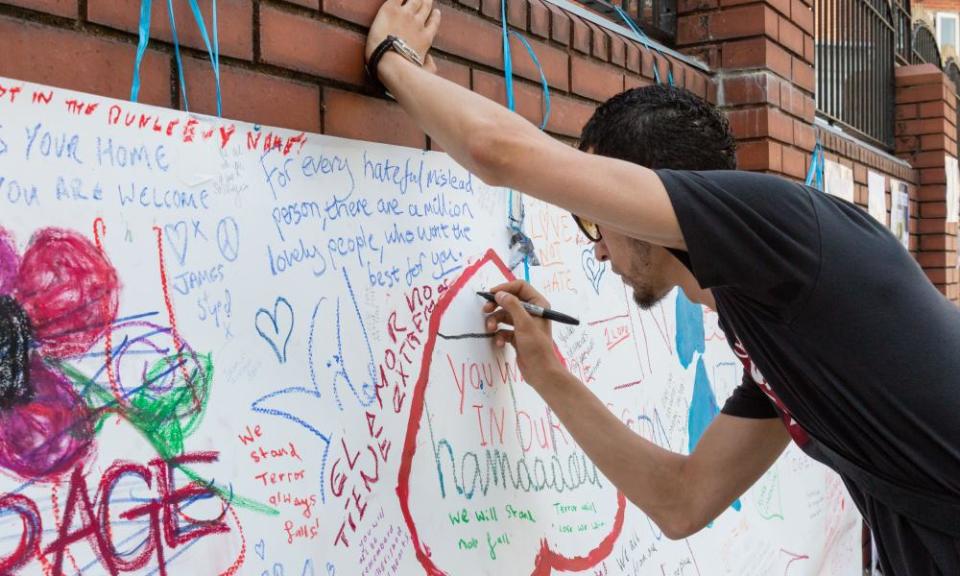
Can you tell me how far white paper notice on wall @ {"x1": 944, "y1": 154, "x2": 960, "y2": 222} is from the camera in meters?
5.86

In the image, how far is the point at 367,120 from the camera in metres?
1.67

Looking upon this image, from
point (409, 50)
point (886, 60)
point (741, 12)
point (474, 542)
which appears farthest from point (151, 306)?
point (886, 60)

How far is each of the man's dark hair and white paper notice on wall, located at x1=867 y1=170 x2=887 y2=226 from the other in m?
3.24

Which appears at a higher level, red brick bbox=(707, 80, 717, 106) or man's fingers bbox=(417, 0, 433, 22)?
red brick bbox=(707, 80, 717, 106)

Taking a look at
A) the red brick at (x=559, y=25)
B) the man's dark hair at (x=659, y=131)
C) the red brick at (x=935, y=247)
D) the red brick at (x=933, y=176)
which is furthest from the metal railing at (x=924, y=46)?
the man's dark hair at (x=659, y=131)

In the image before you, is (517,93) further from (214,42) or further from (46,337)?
(46,337)

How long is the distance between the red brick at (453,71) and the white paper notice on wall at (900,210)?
3894 millimetres

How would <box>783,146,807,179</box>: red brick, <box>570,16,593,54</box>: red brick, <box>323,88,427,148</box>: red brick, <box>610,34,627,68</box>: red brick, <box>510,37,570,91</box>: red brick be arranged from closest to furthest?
<box>323,88,427,148</box>: red brick → <box>510,37,570,91</box>: red brick → <box>570,16,593,54</box>: red brick → <box>610,34,627,68</box>: red brick → <box>783,146,807,179</box>: red brick

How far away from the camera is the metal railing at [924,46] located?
6.64 metres

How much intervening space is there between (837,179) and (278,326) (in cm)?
319

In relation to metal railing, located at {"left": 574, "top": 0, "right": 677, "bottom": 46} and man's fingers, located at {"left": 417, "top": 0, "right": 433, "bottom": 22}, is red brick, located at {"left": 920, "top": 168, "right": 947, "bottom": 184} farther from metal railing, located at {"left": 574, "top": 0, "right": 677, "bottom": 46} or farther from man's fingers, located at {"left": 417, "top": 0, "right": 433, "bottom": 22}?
man's fingers, located at {"left": 417, "top": 0, "right": 433, "bottom": 22}

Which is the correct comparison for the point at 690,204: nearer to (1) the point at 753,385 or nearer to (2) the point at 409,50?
(2) the point at 409,50

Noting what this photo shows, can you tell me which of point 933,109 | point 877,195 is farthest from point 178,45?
point 933,109

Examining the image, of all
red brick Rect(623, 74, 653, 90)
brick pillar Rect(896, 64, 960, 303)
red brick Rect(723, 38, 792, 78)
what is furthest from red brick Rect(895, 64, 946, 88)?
red brick Rect(623, 74, 653, 90)
